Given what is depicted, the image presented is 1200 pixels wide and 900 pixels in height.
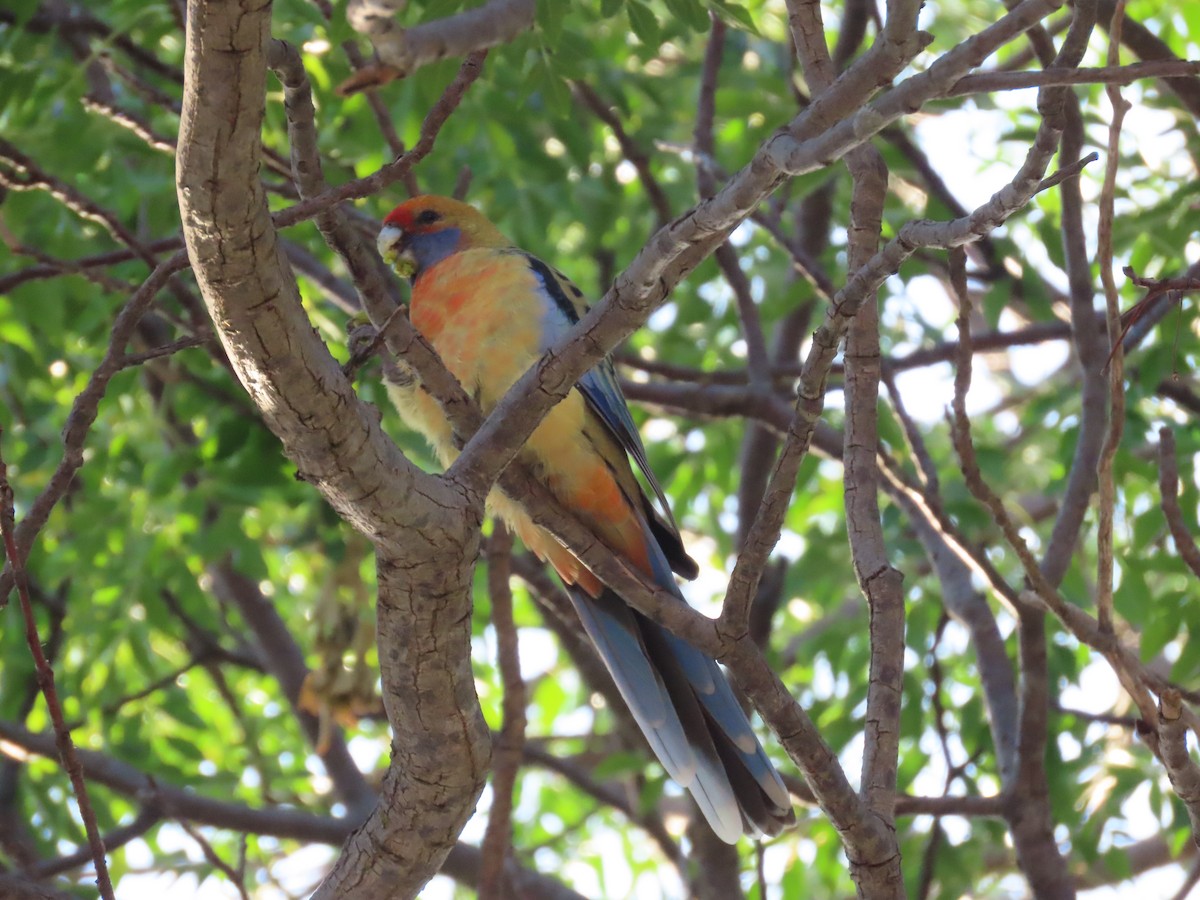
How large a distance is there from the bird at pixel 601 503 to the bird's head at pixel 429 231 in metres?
0.34

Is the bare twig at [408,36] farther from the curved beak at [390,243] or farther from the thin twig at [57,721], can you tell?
the curved beak at [390,243]

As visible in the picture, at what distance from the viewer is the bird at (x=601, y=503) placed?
11.1 feet

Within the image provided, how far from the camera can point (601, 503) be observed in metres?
3.92

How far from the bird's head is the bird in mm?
341

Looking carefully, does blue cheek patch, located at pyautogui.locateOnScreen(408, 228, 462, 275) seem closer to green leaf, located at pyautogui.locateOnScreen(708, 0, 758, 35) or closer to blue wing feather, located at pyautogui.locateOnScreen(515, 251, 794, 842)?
blue wing feather, located at pyautogui.locateOnScreen(515, 251, 794, 842)

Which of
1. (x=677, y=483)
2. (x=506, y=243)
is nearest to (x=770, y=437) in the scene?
(x=677, y=483)

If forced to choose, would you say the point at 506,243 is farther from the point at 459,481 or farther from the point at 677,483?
the point at 459,481

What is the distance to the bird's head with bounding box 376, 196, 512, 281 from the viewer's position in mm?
4758

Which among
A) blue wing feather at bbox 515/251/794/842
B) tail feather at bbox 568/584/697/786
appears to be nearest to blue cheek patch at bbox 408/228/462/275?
blue wing feather at bbox 515/251/794/842

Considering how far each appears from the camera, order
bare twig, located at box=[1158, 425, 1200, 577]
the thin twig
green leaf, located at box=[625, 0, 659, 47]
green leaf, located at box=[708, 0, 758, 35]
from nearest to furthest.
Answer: the thin twig
bare twig, located at box=[1158, 425, 1200, 577]
green leaf, located at box=[708, 0, 758, 35]
green leaf, located at box=[625, 0, 659, 47]

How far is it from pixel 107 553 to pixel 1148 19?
4.50 m

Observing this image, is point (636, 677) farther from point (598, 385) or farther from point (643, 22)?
point (643, 22)

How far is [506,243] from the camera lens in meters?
5.14

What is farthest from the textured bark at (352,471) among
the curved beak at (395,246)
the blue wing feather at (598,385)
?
the curved beak at (395,246)
